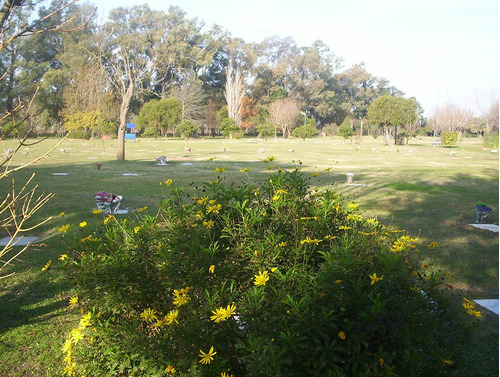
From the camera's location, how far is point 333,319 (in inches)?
71.9

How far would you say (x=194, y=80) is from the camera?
54844 millimetres

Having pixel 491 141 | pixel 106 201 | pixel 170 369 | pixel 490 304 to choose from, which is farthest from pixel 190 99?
pixel 170 369

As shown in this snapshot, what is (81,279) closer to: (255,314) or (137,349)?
(137,349)

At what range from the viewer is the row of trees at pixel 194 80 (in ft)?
132

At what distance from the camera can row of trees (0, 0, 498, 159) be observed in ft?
132

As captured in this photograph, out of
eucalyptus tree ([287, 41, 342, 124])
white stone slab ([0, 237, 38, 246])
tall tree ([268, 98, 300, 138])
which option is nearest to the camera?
white stone slab ([0, 237, 38, 246])

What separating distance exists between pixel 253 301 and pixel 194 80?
181 feet

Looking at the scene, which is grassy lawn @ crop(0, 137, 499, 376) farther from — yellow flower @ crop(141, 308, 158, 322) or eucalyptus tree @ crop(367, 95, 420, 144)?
eucalyptus tree @ crop(367, 95, 420, 144)

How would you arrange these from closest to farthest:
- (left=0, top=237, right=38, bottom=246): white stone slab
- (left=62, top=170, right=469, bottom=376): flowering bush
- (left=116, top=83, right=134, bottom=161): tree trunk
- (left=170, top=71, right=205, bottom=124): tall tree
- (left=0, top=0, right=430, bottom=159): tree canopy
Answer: (left=62, top=170, right=469, bottom=376): flowering bush, (left=0, top=237, right=38, bottom=246): white stone slab, (left=116, top=83, right=134, bottom=161): tree trunk, (left=0, top=0, right=430, bottom=159): tree canopy, (left=170, top=71, right=205, bottom=124): tall tree

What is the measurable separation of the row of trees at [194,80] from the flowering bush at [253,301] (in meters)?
33.0

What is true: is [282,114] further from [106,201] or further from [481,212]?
[106,201]

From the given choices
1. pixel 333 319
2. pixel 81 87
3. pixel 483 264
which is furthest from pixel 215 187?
pixel 81 87

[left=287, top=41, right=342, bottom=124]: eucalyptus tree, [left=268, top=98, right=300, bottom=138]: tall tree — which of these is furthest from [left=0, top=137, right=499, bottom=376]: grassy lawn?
[left=287, top=41, right=342, bottom=124]: eucalyptus tree

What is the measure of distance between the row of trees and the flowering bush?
108 ft
